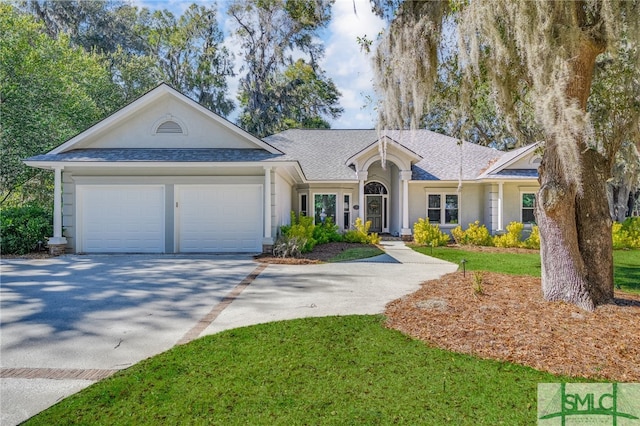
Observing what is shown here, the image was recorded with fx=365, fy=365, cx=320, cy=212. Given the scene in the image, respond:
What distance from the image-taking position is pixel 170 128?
1191 cm

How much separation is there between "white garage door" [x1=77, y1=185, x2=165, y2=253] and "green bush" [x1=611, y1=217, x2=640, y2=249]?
1583 cm

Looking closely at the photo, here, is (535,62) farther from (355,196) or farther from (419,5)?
(355,196)

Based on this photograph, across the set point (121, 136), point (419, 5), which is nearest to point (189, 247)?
point (121, 136)

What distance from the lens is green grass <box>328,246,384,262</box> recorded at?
10.5 meters

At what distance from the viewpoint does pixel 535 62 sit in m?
Result: 4.19

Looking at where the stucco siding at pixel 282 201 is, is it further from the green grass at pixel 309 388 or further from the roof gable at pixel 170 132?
the green grass at pixel 309 388

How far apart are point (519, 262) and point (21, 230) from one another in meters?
14.3

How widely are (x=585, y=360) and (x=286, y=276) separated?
5.55m

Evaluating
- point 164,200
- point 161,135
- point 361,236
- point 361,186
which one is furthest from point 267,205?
point 361,186

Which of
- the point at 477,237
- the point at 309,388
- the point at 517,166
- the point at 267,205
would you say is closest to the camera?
the point at 309,388

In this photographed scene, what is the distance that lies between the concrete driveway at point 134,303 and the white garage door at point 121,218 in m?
1.31

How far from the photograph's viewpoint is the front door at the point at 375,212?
57.7 feet

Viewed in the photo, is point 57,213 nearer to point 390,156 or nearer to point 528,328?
point 390,156

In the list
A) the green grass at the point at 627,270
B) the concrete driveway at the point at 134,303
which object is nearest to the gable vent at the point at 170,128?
the concrete driveway at the point at 134,303
